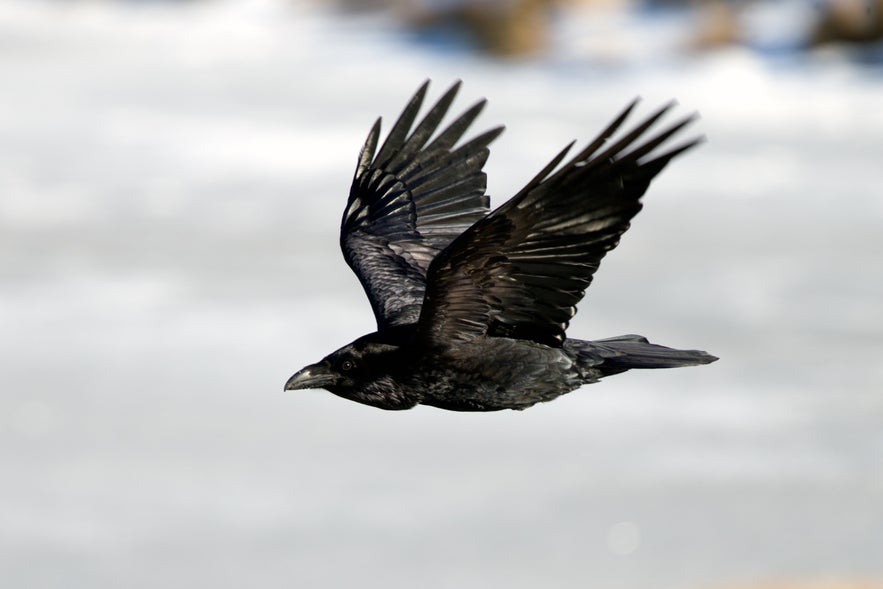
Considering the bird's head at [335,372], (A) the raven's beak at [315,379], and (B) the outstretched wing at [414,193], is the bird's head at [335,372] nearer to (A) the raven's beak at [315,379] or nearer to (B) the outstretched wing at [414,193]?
(A) the raven's beak at [315,379]

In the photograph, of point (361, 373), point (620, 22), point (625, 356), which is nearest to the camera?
point (361, 373)

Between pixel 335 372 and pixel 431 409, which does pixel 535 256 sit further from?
pixel 431 409

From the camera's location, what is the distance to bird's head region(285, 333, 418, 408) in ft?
18.4

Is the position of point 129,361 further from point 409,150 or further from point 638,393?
point 409,150

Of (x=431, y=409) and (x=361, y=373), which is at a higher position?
(x=431, y=409)

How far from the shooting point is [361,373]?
5.70m

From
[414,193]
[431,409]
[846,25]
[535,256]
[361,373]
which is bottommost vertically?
[361,373]

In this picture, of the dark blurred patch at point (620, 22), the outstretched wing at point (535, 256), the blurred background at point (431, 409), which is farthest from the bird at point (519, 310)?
the dark blurred patch at point (620, 22)

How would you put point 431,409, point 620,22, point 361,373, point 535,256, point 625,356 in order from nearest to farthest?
1. point 535,256
2. point 361,373
3. point 625,356
4. point 431,409
5. point 620,22

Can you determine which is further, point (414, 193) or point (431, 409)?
point (431, 409)

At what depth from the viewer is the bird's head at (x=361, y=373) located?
Answer: 221 inches

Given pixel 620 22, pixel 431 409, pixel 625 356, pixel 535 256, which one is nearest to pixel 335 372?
pixel 535 256

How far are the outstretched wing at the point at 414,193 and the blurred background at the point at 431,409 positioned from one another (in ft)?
110

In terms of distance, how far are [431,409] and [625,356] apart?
4836 centimetres
